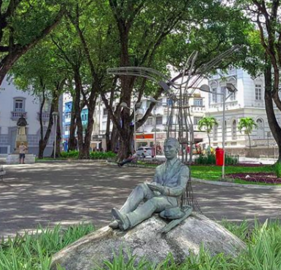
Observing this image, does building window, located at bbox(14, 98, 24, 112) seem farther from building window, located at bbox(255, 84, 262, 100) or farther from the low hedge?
building window, located at bbox(255, 84, 262, 100)

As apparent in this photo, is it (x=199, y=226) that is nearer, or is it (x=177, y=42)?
(x=199, y=226)

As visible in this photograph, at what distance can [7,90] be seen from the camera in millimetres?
43781

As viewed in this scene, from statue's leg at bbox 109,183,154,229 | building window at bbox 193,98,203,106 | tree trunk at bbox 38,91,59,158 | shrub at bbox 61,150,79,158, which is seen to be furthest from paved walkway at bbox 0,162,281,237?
building window at bbox 193,98,203,106

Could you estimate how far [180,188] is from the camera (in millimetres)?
4043

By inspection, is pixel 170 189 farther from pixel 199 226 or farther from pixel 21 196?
pixel 21 196

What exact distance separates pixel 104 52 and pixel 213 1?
9138 mm

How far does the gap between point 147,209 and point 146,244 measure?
0.35 meters

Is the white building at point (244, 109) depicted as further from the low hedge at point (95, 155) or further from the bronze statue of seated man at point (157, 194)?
the bronze statue of seated man at point (157, 194)

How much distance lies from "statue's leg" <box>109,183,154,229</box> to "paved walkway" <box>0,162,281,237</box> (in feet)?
9.48

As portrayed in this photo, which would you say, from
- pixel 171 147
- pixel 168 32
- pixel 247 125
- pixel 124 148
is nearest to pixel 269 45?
pixel 168 32

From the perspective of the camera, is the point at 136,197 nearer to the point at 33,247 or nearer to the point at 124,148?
the point at 33,247

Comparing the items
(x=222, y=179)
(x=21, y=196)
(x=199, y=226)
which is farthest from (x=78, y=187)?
(x=199, y=226)

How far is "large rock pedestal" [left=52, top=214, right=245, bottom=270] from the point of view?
11.8 ft

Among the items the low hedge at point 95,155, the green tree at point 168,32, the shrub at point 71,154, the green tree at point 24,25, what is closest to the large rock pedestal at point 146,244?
the green tree at point 24,25
